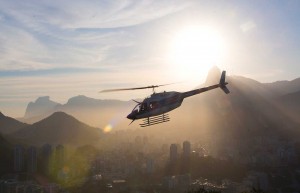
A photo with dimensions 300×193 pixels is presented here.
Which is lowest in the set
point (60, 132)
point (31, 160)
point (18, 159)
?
point (31, 160)

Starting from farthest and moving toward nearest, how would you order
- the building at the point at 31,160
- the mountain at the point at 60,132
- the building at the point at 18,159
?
the mountain at the point at 60,132 → the building at the point at 18,159 → the building at the point at 31,160

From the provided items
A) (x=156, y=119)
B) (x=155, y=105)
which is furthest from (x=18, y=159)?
(x=156, y=119)

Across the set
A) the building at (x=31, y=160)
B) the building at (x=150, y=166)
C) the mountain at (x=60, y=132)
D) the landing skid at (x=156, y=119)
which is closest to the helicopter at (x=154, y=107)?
the landing skid at (x=156, y=119)

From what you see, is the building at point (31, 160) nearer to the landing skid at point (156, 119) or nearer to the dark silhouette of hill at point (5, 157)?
the dark silhouette of hill at point (5, 157)

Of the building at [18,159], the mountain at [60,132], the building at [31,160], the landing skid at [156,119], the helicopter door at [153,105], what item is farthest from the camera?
the mountain at [60,132]

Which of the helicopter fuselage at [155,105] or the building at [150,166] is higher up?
the helicopter fuselage at [155,105]

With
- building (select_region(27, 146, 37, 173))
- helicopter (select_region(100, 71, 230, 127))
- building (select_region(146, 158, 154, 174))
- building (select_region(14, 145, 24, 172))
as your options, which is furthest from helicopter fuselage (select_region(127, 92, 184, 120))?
building (select_region(14, 145, 24, 172))

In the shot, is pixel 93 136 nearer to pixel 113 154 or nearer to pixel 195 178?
pixel 113 154

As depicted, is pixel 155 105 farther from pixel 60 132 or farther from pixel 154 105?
pixel 60 132
